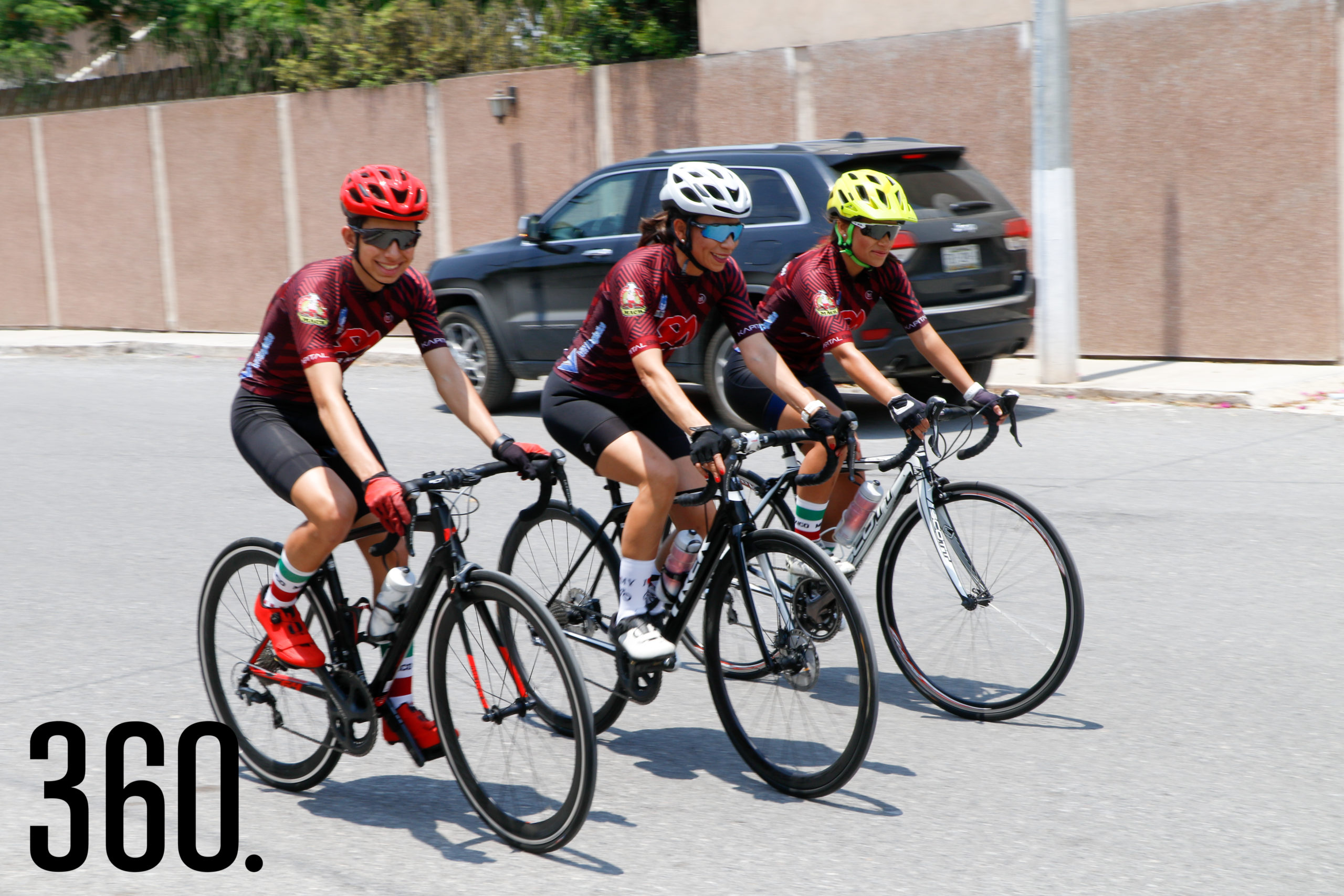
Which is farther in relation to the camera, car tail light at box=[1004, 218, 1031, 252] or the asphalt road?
car tail light at box=[1004, 218, 1031, 252]

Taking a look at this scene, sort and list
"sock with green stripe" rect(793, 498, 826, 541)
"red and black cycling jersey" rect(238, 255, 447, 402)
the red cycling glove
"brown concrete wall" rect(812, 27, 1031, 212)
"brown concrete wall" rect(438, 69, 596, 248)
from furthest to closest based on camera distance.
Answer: "brown concrete wall" rect(438, 69, 596, 248) → "brown concrete wall" rect(812, 27, 1031, 212) → "sock with green stripe" rect(793, 498, 826, 541) → "red and black cycling jersey" rect(238, 255, 447, 402) → the red cycling glove

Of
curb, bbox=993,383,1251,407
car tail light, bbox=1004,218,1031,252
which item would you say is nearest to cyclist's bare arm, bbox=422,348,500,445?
car tail light, bbox=1004,218,1031,252

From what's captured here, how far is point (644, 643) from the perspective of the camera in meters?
4.66

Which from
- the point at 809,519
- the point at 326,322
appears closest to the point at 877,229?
the point at 809,519

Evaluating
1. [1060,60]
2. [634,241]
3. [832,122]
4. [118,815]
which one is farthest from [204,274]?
[118,815]

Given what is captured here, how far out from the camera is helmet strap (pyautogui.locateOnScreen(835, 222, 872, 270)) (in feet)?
18.1

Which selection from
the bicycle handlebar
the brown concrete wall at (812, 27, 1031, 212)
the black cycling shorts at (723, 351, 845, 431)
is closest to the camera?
the bicycle handlebar

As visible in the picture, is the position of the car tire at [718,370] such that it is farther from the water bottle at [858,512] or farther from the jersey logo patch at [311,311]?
the jersey logo patch at [311,311]

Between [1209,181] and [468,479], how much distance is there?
10.3 metres

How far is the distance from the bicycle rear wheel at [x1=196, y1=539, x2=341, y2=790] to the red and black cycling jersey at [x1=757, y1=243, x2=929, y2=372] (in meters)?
2.01

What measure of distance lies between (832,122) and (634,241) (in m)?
4.49

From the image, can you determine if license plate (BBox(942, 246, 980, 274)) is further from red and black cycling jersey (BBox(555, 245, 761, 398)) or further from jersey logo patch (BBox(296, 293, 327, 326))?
jersey logo patch (BBox(296, 293, 327, 326))

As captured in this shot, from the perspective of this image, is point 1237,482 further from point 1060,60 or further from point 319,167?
point 319,167

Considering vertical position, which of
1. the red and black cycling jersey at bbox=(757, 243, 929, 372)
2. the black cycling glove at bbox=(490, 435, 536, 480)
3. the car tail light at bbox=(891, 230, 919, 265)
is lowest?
the black cycling glove at bbox=(490, 435, 536, 480)
